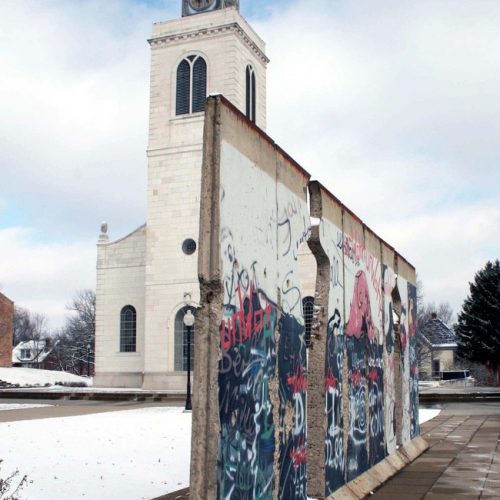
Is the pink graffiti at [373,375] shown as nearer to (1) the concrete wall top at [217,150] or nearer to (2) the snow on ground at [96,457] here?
(2) the snow on ground at [96,457]

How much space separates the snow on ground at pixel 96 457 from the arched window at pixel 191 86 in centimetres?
2486

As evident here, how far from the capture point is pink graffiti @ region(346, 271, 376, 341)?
10.4 meters

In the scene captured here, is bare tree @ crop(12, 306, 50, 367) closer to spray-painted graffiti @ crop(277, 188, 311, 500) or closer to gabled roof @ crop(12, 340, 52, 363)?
gabled roof @ crop(12, 340, 52, 363)

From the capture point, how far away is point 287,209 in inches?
302

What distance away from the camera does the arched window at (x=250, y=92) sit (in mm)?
40688

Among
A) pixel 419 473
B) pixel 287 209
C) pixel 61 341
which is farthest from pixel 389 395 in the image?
pixel 61 341

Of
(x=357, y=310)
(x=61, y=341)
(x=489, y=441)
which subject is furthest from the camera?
(x=61, y=341)

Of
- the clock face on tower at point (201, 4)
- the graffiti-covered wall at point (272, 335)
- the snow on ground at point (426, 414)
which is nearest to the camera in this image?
the graffiti-covered wall at point (272, 335)

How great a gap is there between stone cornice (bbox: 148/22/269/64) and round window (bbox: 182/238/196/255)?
35.9ft

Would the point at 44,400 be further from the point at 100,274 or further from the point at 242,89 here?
the point at 242,89

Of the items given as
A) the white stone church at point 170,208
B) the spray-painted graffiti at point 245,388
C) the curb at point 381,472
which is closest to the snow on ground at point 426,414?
the curb at point 381,472

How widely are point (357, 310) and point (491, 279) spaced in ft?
115

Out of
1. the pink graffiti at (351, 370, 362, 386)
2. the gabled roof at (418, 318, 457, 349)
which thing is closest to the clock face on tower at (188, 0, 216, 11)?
the pink graffiti at (351, 370, 362, 386)

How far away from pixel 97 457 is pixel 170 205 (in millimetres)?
27946
